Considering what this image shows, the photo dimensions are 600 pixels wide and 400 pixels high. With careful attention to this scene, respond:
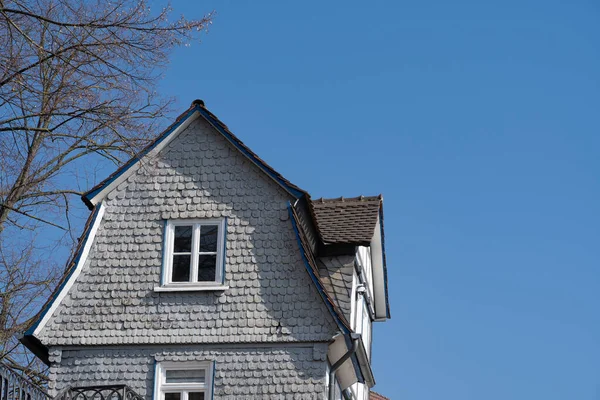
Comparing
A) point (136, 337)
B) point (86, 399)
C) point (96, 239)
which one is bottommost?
point (86, 399)

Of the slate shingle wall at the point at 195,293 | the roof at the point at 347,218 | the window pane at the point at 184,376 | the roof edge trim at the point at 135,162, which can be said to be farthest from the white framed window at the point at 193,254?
the roof at the point at 347,218

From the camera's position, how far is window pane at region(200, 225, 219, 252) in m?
21.5

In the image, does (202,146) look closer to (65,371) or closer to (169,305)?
(169,305)

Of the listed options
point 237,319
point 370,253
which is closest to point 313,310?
point 237,319

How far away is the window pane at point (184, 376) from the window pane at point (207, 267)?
1787 millimetres

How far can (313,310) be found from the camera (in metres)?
20.4

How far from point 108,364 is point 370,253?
27.6ft

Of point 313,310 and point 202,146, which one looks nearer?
point 313,310

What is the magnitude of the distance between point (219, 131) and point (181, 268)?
9.75 ft

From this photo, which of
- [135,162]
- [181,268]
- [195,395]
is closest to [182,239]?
[181,268]

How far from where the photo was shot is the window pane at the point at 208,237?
21.5m

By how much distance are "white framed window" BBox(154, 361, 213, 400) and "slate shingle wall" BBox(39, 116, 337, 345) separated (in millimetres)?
499

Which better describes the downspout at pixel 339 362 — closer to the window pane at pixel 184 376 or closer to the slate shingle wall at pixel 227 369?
the slate shingle wall at pixel 227 369

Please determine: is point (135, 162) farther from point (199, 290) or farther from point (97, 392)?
point (97, 392)
